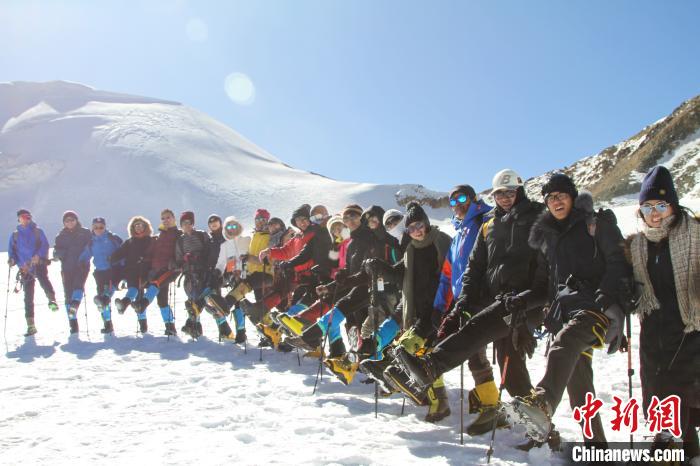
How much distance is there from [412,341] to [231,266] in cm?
609

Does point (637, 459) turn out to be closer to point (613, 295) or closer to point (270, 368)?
point (613, 295)

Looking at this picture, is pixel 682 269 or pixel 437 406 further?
pixel 437 406

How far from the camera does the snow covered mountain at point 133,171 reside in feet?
176

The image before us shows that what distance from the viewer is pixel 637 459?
3.28m

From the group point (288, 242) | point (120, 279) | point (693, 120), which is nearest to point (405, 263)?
point (288, 242)

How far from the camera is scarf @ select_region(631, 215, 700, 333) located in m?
3.14

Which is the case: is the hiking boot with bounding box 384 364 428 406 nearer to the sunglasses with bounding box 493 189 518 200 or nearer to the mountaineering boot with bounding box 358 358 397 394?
the mountaineering boot with bounding box 358 358 397 394

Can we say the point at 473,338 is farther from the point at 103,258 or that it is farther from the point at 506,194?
the point at 103,258

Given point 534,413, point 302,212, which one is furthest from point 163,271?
point 534,413

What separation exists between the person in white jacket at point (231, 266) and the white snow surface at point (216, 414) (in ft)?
3.44

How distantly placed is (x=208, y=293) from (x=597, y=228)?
739cm

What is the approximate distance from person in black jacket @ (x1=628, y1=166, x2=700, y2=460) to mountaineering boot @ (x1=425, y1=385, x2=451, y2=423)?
73.7 inches

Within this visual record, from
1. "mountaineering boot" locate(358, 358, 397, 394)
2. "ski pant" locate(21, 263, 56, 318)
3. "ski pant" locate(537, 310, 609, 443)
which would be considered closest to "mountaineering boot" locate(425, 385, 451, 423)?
"mountaineering boot" locate(358, 358, 397, 394)

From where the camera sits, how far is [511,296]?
3877 millimetres
